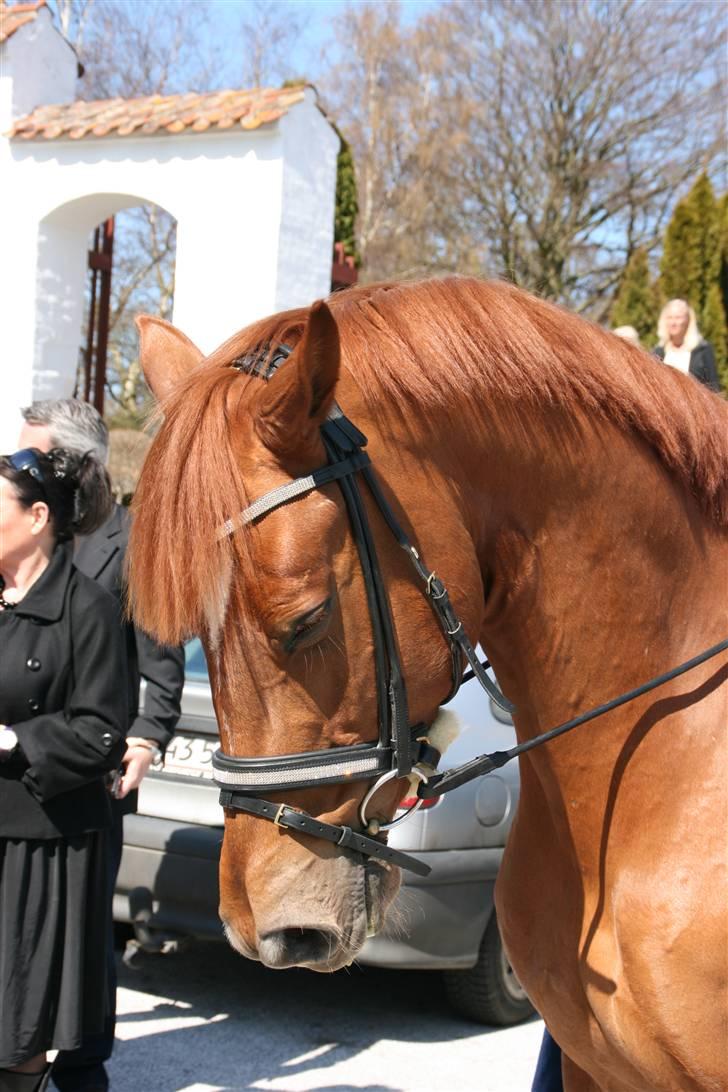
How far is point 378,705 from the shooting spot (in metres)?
1.77

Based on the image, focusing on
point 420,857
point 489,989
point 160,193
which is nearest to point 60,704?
point 420,857

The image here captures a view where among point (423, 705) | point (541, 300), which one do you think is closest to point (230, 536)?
point (423, 705)

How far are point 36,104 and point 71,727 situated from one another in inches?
287

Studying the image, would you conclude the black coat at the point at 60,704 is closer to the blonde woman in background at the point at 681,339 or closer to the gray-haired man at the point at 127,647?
the gray-haired man at the point at 127,647

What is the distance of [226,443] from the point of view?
67.4 inches

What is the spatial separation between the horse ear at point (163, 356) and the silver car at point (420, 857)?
242 centimetres

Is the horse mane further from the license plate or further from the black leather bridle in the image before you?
the license plate

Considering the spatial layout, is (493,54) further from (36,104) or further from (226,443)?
(226,443)

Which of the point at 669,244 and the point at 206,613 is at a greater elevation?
the point at 669,244

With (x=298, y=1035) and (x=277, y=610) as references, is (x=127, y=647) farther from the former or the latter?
(x=277, y=610)

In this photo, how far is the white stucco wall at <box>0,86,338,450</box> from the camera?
8312 millimetres

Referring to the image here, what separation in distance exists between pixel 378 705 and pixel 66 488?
1.92 m

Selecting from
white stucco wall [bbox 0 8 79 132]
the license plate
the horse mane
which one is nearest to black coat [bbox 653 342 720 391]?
the license plate

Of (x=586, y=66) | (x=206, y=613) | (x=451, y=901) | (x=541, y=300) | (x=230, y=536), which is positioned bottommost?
(x=451, y=901)
